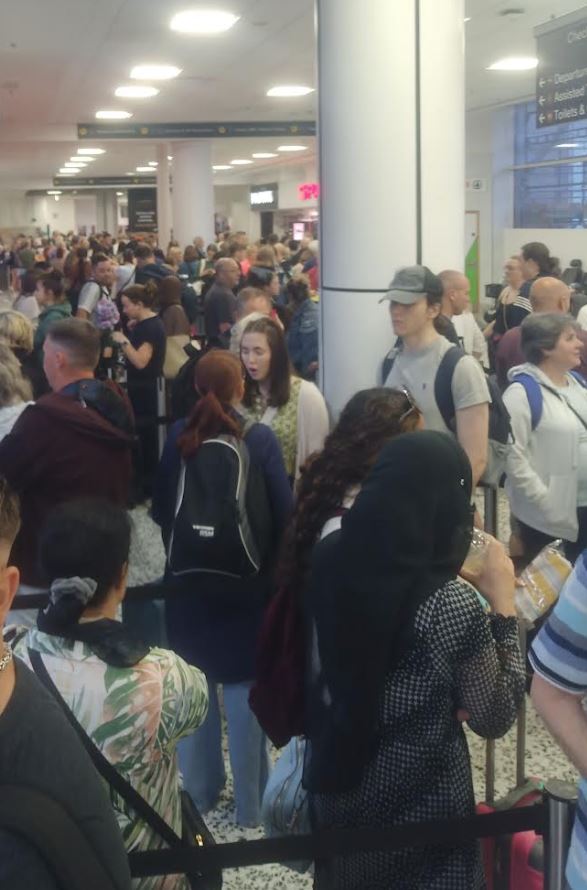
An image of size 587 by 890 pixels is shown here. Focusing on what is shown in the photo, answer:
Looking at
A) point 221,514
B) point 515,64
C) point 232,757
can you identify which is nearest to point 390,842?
point 221,514

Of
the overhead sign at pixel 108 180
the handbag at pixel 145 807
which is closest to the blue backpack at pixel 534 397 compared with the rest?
the handbag at pixel 145 807

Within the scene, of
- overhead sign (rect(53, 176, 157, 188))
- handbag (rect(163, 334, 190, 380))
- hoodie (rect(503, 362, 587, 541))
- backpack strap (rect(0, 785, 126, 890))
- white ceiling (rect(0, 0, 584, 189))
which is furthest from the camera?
overhead sign (rect(53, 176, 157, 188))

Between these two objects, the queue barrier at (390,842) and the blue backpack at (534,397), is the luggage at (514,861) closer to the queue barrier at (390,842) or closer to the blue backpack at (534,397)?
the queue barrier at (390,842)

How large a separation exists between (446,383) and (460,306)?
1.72m

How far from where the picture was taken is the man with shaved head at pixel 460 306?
190 inches

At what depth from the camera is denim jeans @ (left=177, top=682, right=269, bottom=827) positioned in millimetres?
3338

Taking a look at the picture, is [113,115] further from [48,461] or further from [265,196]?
[265,196]

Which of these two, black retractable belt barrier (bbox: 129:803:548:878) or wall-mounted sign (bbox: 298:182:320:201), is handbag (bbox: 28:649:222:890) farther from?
wall-mounted sign (bbox: 298:182:320:201)

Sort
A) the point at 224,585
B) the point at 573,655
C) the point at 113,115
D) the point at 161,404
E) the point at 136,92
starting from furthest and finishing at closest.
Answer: the point at 113,115, the point at 136,92, the point at 161,404, the point at 224,585, the point at 573,655

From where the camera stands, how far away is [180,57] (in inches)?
404

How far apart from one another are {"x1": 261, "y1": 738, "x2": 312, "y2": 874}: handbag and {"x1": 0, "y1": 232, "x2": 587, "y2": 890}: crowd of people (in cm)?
8

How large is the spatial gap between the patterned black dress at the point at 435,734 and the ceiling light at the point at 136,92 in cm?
1148

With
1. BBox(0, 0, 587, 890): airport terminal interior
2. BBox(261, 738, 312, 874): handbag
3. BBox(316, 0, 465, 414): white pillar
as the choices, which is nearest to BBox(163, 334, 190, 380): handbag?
BBox(0, 0, 587, 890): airport terminal interior

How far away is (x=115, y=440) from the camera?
3549mm
